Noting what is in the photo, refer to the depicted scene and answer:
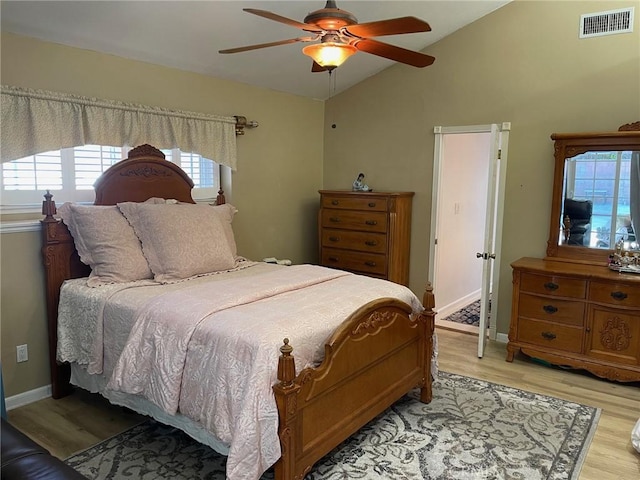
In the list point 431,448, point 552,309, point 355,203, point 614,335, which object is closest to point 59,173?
point 355,203

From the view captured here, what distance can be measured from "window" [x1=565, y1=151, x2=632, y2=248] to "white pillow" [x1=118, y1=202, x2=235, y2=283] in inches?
114

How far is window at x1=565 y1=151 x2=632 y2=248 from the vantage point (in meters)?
3.71

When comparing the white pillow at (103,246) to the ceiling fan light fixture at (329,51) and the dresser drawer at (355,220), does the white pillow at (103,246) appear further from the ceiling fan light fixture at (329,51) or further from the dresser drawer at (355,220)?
the dresser drawer at (355,220)

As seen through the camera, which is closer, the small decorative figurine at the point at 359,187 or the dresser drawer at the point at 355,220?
Answer: the dresser drawer at the point at 355,220

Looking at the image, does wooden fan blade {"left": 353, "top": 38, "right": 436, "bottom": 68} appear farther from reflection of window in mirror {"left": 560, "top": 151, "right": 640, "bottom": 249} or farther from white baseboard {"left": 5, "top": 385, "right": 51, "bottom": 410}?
white baseboard {"left": 5, "top": 385, "right": 51, "bottom": 410}

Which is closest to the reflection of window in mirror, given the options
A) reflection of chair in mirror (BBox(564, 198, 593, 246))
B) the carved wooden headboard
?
reflection of chair in mirror (BBox(564, 198, 593, 246))

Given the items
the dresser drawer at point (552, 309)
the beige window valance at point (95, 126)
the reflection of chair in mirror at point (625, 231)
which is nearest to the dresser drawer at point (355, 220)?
the beige window valance at point (95, 126)

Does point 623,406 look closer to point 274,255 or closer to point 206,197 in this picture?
point 274,255

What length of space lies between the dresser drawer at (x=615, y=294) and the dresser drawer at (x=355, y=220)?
1802mm

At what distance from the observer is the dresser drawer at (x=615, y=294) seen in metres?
3.35

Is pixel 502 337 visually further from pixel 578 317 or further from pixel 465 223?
pixel 465 223

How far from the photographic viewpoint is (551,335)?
12.2 ft

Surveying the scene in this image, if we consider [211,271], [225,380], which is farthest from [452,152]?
[225,380]

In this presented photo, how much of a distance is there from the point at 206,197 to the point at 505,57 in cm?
291
